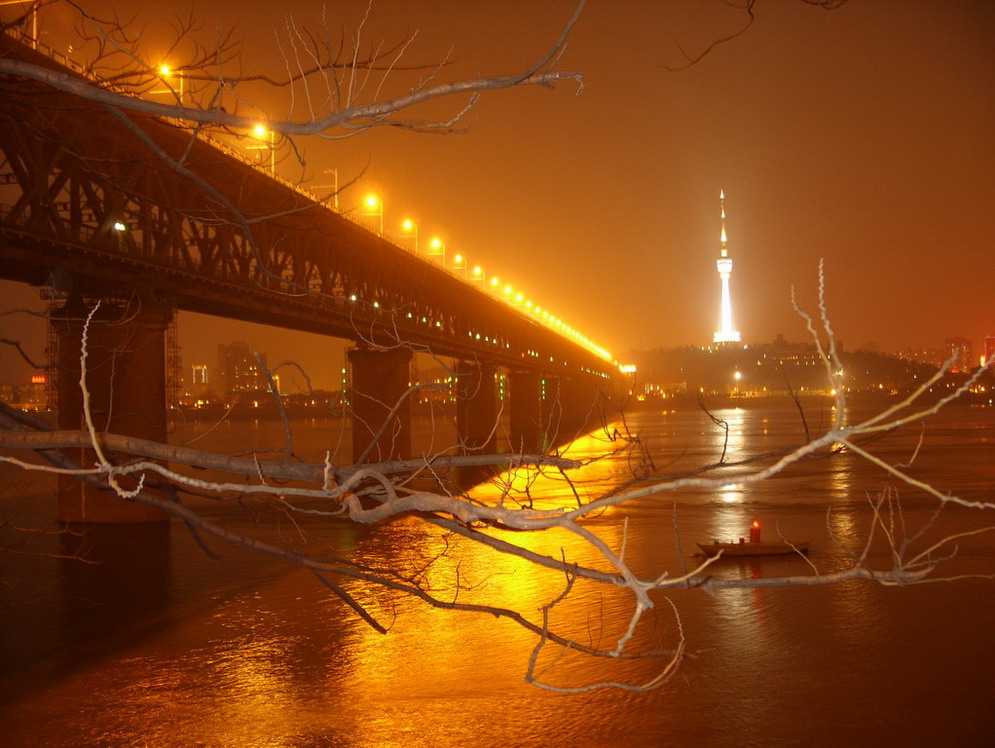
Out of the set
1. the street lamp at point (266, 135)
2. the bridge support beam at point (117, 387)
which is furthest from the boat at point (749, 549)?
the street lamp at point (266, 135)

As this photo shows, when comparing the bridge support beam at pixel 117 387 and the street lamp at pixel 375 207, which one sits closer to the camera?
the bridge support beam at pixel 117 387

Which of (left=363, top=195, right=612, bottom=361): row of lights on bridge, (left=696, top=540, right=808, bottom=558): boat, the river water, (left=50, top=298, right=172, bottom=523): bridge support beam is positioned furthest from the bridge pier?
the river water

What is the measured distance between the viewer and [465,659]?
18875 mm

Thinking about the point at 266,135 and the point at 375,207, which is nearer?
the point at 266,135

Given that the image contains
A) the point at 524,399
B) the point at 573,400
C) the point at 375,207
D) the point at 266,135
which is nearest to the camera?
the point at 266,135

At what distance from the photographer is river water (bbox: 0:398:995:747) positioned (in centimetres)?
1522

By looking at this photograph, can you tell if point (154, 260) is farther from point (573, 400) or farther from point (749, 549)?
point (573, 400)

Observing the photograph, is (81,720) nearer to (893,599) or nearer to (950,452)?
(893,599)

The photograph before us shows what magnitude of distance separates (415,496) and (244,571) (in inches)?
1024

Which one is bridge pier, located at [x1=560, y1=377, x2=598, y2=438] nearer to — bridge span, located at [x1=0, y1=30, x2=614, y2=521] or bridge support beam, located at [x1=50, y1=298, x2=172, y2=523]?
bridge span, located at [x1=0, y1=30, x2=614, y2=521]

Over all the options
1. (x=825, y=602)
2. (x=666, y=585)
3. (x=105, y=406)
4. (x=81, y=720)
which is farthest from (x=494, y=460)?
(x=105, y=406)

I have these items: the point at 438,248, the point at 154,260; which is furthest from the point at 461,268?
the point at 154,260

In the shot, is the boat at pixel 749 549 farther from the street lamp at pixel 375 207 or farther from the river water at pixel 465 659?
the street lamp at pixel 375 207

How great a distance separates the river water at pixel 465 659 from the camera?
1522 centimetres
